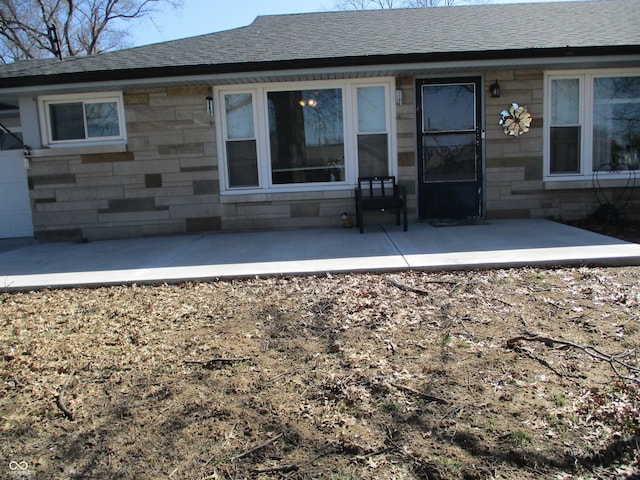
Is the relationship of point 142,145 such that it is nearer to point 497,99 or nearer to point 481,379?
point 497,99

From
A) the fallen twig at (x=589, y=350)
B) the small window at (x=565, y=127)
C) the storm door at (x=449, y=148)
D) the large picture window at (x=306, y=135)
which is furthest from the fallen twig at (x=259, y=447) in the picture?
the small window at (x=565, y=127)

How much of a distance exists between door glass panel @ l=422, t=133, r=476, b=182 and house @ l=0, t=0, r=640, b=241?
0.07 ft

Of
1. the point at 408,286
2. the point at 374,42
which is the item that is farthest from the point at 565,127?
the point at 408,286

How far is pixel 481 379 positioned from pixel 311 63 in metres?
5.85

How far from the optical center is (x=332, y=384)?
3100mm

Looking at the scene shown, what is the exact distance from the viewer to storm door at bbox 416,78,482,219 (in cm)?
863

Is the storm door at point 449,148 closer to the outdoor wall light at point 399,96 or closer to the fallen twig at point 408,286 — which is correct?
the outdoor wall light at point 399,96

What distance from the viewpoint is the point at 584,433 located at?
8.32 ft

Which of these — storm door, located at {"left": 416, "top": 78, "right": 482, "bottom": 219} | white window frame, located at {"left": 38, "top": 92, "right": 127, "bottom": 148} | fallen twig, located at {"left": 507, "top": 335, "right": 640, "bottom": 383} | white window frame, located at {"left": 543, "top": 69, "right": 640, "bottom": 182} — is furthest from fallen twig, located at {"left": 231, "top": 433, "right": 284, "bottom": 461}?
white window frame, located at {"left": 543, "top": 69, "right": 640, "bottom": 182}

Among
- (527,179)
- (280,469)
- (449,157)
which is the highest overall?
(449,157)

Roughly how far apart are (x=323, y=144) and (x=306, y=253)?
278 centimetres

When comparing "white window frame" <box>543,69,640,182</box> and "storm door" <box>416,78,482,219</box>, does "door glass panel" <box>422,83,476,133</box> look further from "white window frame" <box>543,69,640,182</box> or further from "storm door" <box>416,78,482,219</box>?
"white window frame" <box>543,69,640,182</box>

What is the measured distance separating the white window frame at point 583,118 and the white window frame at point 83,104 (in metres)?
7.22

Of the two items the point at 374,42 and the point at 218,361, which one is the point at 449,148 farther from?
the point at 218,361
